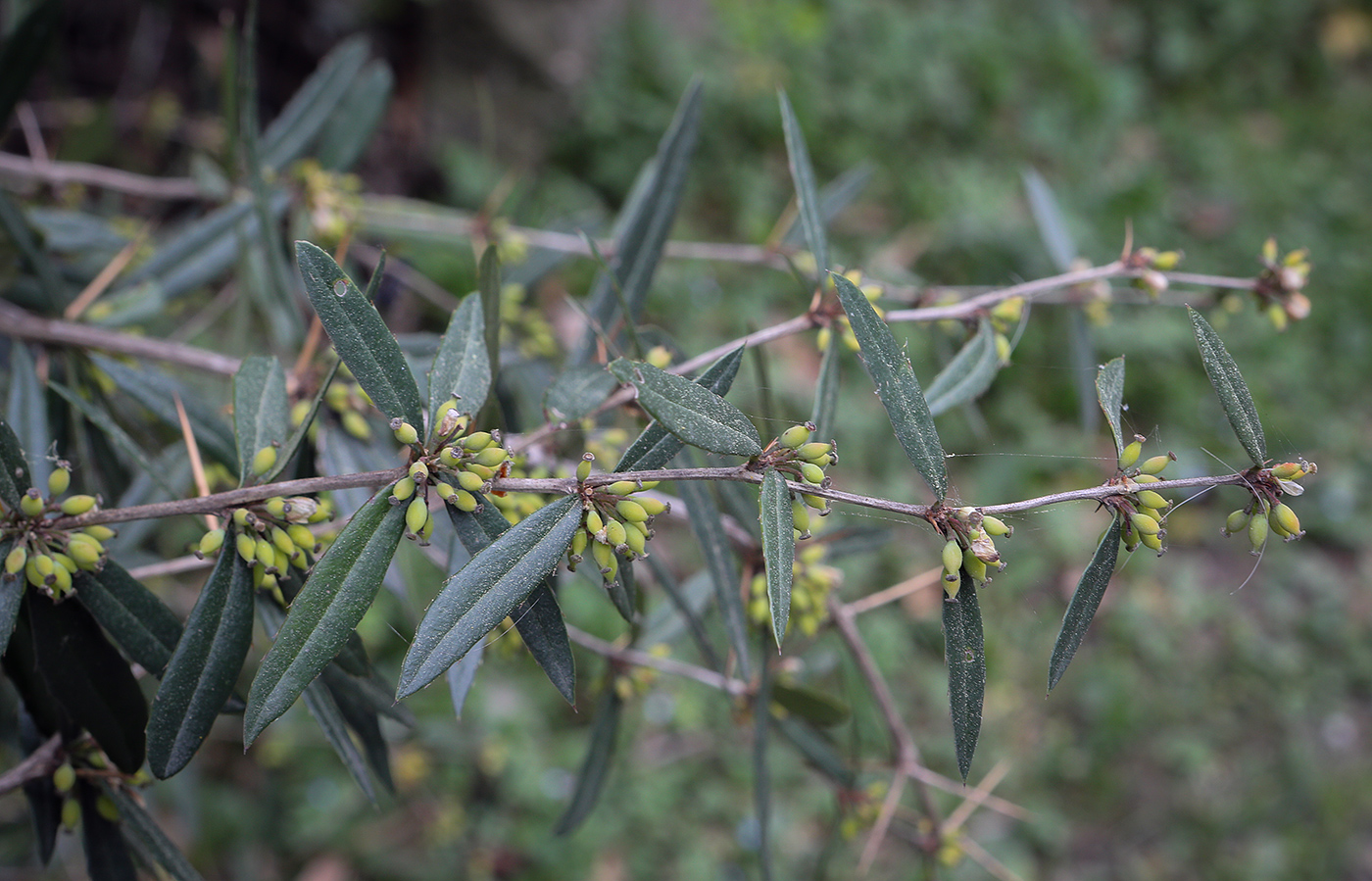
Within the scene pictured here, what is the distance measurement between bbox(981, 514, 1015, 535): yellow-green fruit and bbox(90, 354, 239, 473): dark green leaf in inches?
34.6

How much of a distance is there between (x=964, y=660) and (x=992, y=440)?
2522 mm

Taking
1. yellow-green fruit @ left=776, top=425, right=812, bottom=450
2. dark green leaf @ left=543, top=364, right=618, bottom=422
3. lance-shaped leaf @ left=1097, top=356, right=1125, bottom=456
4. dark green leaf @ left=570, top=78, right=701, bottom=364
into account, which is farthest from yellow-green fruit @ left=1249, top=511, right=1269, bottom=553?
dark green leaf @ left=570, top=78, right=701, bottom=364

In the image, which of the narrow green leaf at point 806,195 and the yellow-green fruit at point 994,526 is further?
the narrow green leaf at point 806,195

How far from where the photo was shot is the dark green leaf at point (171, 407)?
42.3 inches

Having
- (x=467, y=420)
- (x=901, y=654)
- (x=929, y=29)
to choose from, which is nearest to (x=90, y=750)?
(x=467, y=420)

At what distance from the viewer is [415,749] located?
8.29 ft

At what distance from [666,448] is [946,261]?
120 inches

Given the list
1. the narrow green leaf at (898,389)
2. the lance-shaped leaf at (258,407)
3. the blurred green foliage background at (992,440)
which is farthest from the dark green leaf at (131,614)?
the blurred green foliage background at (992,440)

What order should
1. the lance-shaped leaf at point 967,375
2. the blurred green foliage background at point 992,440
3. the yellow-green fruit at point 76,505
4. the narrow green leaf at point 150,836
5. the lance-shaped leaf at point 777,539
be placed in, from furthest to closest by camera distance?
the blurred green foliage background at point 992,440
the lance-shaped leaf at point 967,375
the narrow green leaf at point 150,836
the yellow-green fruit at point 76,505
the lance-shaped leaf at point 777,539

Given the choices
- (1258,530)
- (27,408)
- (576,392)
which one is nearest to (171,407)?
(27,408)

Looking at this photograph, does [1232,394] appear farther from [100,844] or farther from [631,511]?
[100,844]

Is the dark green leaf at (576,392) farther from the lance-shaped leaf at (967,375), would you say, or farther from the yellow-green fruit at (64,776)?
the yellow-green fruit at (64,776)

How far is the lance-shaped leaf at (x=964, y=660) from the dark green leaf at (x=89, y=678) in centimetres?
73

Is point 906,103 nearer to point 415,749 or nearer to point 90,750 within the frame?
point 415,749
